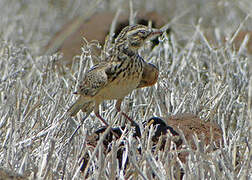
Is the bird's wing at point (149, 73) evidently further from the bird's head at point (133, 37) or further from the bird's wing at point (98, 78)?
the bird's wing at point (98, 78)

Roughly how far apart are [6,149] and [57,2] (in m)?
6.29

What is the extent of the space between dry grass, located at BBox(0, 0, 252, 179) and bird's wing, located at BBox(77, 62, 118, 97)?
313mm

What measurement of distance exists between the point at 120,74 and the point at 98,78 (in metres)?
0.19

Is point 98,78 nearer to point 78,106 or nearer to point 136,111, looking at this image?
point 78,106

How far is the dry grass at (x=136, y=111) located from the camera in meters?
3.67

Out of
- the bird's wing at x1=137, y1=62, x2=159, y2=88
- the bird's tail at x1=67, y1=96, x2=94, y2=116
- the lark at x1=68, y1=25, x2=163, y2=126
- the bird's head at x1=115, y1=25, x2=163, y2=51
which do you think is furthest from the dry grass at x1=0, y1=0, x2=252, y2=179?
the bird's head at x1=115, y1=25, x2=163, y2=51

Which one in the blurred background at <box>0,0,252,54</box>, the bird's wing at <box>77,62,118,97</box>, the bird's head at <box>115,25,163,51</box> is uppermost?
the blurred background at <box>0,0,252,54</box>

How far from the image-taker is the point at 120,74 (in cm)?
465

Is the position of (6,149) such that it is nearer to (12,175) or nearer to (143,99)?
(12,175)

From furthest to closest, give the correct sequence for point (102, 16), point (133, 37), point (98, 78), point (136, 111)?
1. point (102, 16)
2. point (136, 111)
3. point (133, 37)
4. point (98, 78)

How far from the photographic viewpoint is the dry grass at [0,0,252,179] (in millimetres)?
3666

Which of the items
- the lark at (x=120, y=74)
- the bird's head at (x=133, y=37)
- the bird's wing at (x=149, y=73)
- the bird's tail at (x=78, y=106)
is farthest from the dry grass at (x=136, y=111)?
the bird's head at (x=133, y=37)

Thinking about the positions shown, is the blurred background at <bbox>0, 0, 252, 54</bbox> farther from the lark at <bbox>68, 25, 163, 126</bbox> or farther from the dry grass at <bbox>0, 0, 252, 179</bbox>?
the lark at <bbox>68, 25, 163, 126</bbox>

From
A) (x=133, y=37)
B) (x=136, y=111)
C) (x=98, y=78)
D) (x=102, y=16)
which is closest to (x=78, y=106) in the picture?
(x=98, y=78)
